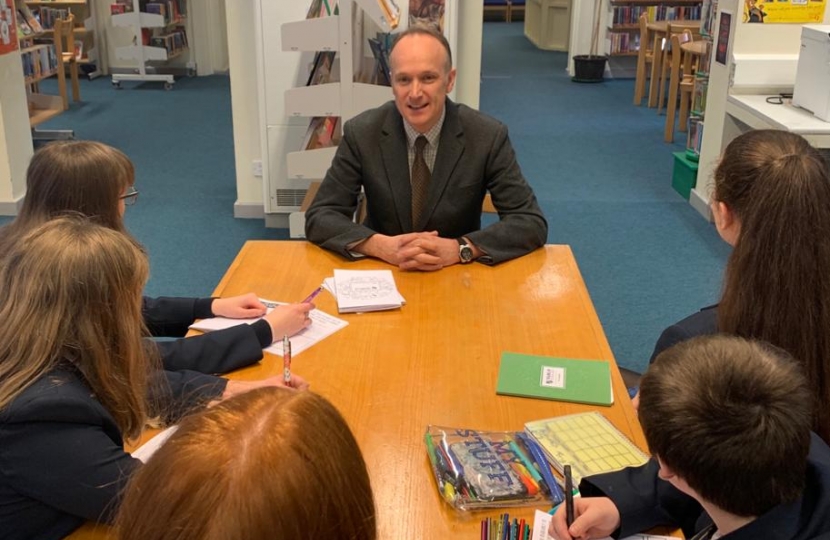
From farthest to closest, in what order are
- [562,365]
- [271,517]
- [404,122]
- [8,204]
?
1. [8,204]
2. [404,122]
3. [562,365]
4. [271,517]

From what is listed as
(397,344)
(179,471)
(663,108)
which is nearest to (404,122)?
(397,344)

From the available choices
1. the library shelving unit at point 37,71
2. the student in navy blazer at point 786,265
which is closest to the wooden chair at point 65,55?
the library shelving unit at point 37,71

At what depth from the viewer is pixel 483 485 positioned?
1.36 m

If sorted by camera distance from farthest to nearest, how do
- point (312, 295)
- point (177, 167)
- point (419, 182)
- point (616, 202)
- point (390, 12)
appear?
point (177, 167)
point (616, 202)
point (390, 12)
point (419, 182)
point (312, 295)

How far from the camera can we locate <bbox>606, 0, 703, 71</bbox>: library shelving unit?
9.58m

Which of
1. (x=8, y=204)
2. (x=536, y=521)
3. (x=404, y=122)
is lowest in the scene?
(x=8, y=204)

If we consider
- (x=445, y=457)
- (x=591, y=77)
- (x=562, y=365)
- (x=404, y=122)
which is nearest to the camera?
(x=445, y=457)

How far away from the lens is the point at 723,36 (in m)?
4.68

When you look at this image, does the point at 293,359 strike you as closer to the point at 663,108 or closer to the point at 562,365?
the point at 562,365

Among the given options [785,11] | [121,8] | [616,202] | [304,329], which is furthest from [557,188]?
[121,8]

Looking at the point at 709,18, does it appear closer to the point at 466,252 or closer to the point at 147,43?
the point at 466,252

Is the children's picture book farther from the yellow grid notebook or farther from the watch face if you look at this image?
the watch face

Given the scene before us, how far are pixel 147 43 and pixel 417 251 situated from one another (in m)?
7.56

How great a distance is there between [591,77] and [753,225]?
26.9 feet
